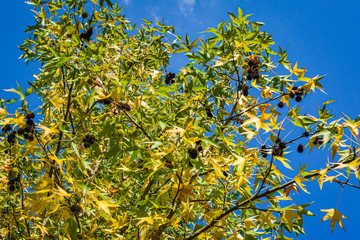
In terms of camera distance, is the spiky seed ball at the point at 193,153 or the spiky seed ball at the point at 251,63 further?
the spiky seed ball at the point at 251,63

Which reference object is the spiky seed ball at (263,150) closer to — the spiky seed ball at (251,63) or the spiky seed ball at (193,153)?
the spiky seed ball at (193,153)

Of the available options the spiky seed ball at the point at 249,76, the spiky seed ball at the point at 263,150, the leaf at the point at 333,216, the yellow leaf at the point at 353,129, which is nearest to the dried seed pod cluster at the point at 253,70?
the spiky seed ball at the point at 249,76

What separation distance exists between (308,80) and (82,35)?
2.44 m

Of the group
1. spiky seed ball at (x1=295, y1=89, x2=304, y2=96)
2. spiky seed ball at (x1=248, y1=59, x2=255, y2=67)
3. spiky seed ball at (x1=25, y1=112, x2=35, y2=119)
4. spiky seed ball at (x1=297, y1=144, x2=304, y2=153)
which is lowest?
→ spiky seed ball at (x1=25, y1=112, x2=35, y2=119)

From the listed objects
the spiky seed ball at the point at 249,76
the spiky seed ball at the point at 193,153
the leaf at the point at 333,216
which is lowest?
the leaf at the point at 333,216

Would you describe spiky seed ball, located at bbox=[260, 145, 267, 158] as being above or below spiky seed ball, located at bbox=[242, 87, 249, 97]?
below

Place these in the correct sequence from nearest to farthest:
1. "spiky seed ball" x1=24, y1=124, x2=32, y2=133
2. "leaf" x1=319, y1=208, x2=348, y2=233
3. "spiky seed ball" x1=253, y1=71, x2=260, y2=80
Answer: "leaf" x1=319, y1=208, x2=348, y2=233 < "spiky seed ball" x1=24, y1=124, x2=32, y2=133 < "spiky seed ball" x1=253, y1=71, x2=260, y2=80

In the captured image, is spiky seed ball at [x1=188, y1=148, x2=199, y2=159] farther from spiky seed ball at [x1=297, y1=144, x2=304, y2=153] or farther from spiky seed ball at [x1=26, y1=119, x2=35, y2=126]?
spiky seed ball at [x1=26, y1=119, x2=35, y2=126]

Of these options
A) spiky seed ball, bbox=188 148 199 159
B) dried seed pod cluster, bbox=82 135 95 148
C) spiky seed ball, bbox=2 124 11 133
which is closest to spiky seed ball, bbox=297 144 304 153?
spiky seed ball, bbox=188 148 199 159

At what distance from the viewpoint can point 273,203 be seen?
7.52 feet

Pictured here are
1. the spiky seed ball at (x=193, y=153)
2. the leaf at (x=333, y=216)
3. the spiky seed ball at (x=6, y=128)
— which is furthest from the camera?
the spiky seed ball at (x=6, y=128)

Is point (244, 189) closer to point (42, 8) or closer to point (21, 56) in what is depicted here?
point (42, 8)

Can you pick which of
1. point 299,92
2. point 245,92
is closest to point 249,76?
point 245,92

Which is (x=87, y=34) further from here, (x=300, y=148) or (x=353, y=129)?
(x=353, y=129)
